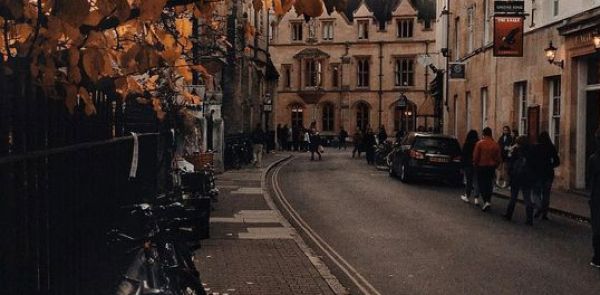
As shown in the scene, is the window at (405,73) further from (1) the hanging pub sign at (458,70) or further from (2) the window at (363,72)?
(1) the hanging pub sign at (458,70)

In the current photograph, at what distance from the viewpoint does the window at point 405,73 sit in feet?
245

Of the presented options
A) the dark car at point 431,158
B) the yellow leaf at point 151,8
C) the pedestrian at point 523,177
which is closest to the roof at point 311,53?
the dark car at point 431,158

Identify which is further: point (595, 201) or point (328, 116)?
point (328, 116)

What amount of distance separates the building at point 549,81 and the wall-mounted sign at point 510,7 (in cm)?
91

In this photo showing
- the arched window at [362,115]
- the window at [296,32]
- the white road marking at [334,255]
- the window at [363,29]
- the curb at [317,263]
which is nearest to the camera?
the curb at [317,263]

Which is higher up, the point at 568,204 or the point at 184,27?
the point at 184,27

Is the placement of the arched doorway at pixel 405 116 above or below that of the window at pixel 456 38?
below

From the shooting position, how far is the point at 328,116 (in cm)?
7606

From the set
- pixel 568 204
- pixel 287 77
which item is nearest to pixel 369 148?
pixel 568 204

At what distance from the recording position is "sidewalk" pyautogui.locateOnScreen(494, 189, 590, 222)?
1653 cm

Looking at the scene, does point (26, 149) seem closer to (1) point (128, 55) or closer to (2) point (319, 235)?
(1) point (128, 55)

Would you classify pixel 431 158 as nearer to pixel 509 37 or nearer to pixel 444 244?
pixel 509 37

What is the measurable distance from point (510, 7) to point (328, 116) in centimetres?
5101

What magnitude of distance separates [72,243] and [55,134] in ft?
2.16
